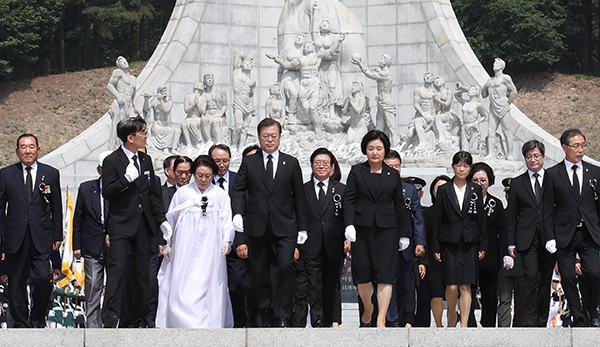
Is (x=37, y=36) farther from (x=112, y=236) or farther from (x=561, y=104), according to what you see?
(x=112, y=236)

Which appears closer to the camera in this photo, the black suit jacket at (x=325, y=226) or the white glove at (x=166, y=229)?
the white glove at (x=166, y=229)

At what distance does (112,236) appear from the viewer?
23.0 feet

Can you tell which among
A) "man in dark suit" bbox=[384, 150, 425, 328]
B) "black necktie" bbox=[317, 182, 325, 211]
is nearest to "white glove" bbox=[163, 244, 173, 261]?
"black necktie" bbox=[317, 182, 325, 211]

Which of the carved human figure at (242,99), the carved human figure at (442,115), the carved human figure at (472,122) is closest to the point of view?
the carved human figure at (472,122)

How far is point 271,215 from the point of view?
7.09 m

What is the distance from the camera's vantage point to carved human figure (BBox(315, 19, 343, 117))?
50.0ft

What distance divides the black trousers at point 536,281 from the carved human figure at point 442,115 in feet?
23.0

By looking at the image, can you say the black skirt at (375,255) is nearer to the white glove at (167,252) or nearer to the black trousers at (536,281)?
the black trousers at (536,281)

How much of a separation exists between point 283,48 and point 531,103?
2357 cm

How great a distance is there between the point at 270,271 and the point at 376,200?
103 cm

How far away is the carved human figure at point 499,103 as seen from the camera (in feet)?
46.7

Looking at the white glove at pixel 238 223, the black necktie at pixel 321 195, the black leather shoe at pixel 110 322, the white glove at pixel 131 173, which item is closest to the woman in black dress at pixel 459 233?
the black necktie at pixel 321 195

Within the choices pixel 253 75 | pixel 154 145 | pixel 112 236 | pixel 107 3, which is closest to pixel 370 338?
pixel 112 236

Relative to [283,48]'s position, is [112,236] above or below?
below
